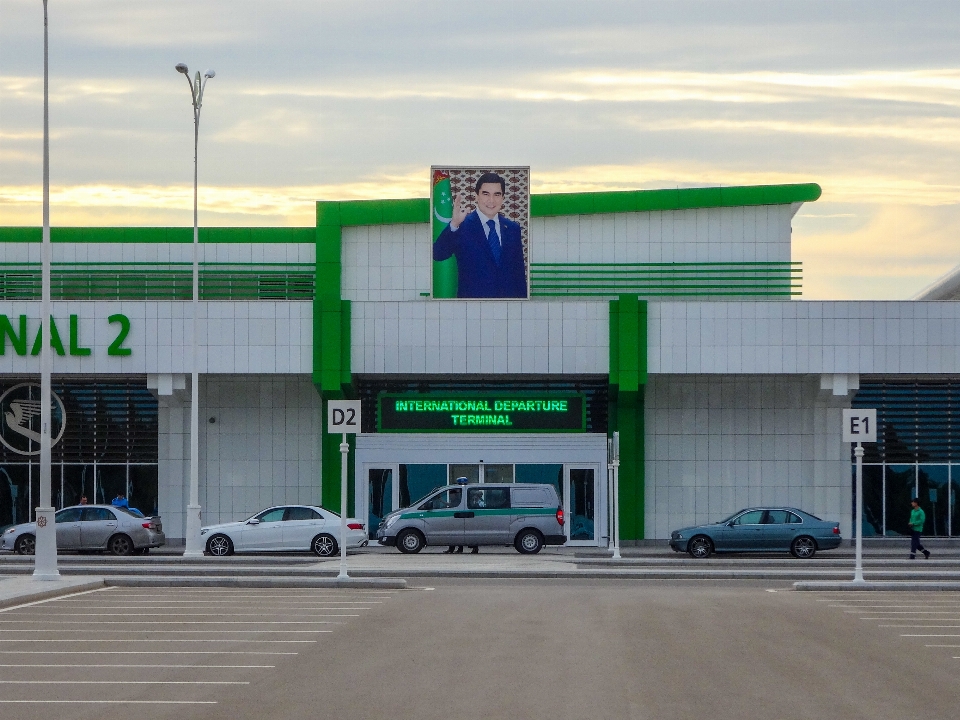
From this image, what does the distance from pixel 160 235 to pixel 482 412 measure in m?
11.4

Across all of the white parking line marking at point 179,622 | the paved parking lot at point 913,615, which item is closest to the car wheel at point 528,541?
the paved parking lot at point 913,615

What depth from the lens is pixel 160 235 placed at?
4169 centimetres

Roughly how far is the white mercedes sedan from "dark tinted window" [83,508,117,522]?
251 cm

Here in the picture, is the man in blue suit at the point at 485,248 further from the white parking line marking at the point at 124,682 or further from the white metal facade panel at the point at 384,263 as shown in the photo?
the white parking line marking at the point at 124,682

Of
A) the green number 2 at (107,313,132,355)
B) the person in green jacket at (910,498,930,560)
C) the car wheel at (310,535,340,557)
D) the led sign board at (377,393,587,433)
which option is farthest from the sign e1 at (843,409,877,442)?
the green number 2 at (107,313,132,355)

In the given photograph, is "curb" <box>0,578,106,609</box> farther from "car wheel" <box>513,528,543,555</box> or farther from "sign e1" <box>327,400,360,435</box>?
"car wheel" <box>513,528,543,555</box>

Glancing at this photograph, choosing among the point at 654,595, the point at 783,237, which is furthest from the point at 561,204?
the point at 654,595

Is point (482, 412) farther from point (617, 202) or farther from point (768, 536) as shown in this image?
point (768, 536)

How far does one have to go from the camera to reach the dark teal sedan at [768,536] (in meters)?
34.9

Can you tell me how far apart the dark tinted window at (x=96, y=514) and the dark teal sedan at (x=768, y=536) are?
14.6 meters

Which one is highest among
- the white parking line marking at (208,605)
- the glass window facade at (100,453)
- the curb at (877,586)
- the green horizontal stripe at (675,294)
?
the green horizontal stripe at (675,294)

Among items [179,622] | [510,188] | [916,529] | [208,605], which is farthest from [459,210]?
[179,622]

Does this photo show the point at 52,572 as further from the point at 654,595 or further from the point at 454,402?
the point at 454,402

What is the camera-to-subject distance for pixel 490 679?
1302 cm
